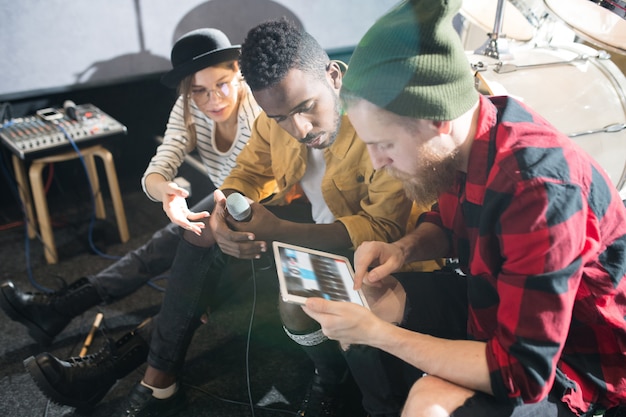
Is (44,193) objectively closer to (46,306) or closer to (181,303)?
(46,306)

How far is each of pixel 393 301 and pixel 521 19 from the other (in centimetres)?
151

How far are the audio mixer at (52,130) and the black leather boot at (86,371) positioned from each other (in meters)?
0.79

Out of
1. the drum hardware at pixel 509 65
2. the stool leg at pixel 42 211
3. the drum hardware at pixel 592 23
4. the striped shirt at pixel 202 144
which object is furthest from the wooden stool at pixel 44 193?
the drum hardware at pixel 592 23

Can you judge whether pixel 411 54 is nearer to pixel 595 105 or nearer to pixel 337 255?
pixel 337 255

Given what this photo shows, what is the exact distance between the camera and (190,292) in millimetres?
1313

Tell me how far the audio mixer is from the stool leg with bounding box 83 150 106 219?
90 mm

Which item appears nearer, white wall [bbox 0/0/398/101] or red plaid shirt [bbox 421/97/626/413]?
red plaid shirt [bbox 421/97/626/413]

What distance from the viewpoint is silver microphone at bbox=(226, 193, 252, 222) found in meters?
1.14

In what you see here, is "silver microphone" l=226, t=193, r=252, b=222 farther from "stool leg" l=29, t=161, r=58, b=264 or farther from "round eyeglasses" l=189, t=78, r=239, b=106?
"stool leg" l=29, t=161, r=58, b=264

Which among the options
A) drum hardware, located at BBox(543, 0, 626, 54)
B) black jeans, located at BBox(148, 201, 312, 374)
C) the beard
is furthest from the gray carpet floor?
drum hardware, located at BBox(543, 0, 626, 54)

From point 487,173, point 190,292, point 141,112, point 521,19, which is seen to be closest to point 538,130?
point 487,173

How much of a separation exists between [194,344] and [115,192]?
765 mm

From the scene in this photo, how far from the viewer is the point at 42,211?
1918mm

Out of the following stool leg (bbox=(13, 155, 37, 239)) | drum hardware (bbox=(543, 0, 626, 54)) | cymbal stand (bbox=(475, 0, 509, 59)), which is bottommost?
stool leg (bbox=(13, 155, 37, 239))
